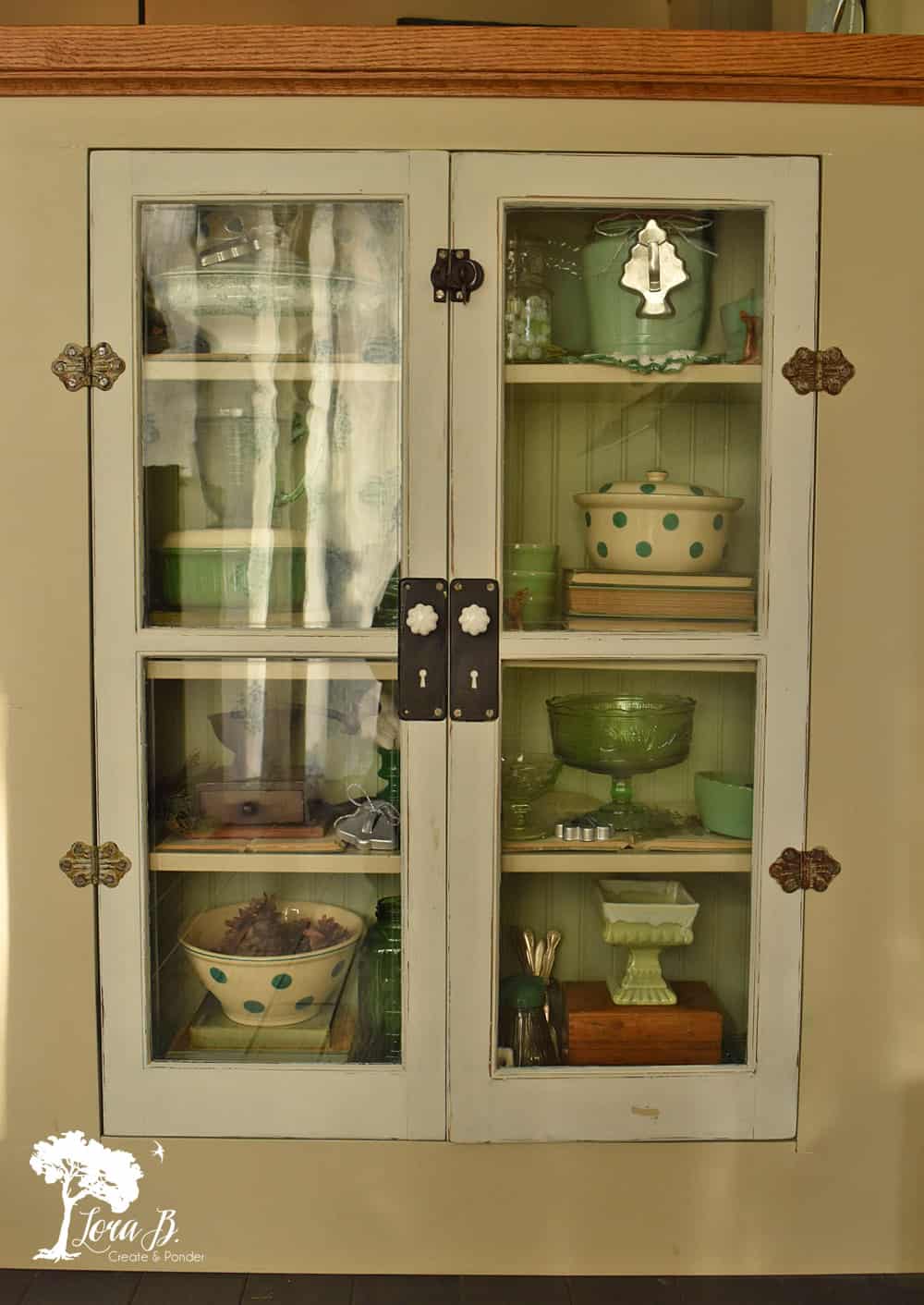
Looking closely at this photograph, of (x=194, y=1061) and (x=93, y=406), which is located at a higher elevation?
(x=93, y=406)

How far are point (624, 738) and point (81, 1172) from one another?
3.23 ft

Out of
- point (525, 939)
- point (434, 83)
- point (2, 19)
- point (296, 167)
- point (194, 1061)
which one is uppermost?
point (2, 19)

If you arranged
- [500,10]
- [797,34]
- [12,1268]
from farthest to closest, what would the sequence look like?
1. [500,10]
2. [12,1268]
3. [797,34]

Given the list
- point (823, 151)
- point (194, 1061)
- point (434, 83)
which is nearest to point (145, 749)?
point (194, 1061)

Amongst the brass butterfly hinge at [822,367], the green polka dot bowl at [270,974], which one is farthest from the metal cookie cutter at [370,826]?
the brass butterfly hinge at [822,367]

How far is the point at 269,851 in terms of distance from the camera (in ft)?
5.12

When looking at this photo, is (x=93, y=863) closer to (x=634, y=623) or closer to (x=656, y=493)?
(x=634, y=623)

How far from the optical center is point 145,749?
1517mm

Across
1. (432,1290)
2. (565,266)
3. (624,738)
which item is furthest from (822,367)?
(432,1290)

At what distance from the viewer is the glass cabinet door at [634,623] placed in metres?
1.48

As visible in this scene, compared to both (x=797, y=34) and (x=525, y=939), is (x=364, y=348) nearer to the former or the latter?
(x=797, y=34)

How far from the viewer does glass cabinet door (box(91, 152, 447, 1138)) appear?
148 cm

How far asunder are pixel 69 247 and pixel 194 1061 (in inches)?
44.9

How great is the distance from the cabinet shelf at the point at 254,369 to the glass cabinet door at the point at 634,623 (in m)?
0.14
